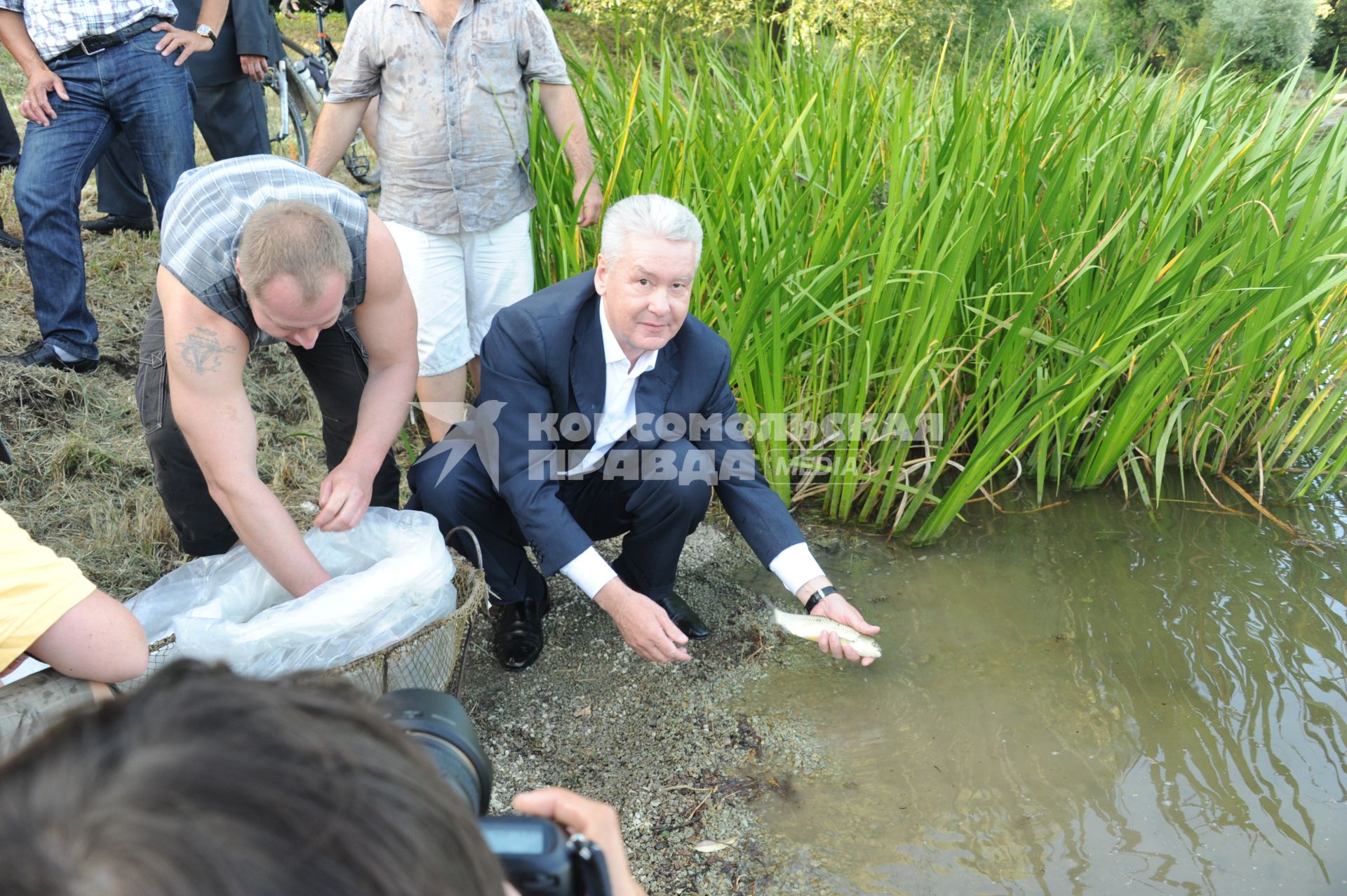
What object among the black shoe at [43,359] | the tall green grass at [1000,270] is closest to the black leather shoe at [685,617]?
the tall green grass at [1000,270]

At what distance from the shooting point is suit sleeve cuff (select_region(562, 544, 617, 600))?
196cm

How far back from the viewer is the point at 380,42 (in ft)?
8.63

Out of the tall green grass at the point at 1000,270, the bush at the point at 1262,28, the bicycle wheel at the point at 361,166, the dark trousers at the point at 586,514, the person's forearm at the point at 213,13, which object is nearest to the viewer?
the dark trousers at the point at 586,514

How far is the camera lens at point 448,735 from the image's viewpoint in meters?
0.81

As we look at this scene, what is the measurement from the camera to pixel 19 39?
286 centimetres

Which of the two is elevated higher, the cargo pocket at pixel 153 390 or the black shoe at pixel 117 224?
the cargo pocket at pixel 153 390

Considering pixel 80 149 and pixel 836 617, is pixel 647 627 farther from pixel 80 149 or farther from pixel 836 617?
pixel 80 149

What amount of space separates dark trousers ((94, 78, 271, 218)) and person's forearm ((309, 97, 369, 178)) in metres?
1.24

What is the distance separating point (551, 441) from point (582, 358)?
0.20m

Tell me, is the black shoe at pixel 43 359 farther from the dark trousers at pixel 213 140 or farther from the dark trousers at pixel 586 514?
the dark trousers at pixel 586 514

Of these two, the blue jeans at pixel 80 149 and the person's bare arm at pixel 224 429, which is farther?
the blue jeans at pixel 80 149

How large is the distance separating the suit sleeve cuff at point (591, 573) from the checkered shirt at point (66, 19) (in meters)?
2.29

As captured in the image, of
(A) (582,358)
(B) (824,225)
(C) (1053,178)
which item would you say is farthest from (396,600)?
(C) (1053,178)

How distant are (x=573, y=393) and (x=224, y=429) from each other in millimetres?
726
